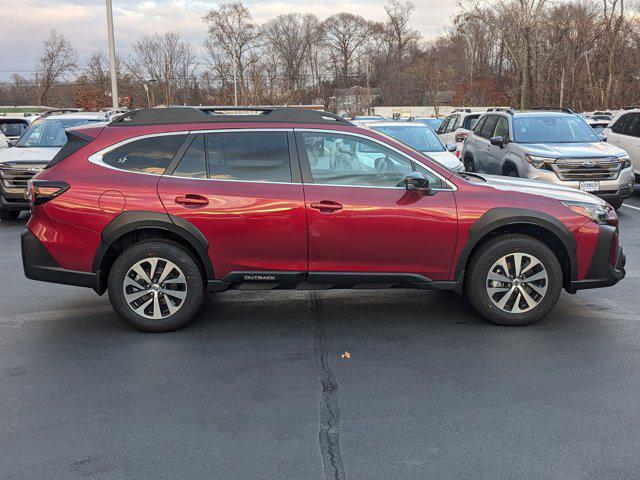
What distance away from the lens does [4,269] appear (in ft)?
24.7

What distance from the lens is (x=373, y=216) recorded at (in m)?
5.07

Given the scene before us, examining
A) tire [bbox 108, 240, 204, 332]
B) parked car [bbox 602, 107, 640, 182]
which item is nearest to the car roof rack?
tire [bbox 108, 240, 204, 332]

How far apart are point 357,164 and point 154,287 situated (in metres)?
1.96

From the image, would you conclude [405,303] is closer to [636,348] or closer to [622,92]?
[636,348]

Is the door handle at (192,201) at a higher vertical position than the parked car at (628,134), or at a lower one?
lower

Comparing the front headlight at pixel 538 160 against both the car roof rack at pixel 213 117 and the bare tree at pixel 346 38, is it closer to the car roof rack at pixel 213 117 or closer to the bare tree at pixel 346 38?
the car roof rack at pixel 213 117

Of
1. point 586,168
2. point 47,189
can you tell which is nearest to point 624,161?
point 586,168

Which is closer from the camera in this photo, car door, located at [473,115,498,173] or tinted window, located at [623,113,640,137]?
car door, located at [473,115,498,173]

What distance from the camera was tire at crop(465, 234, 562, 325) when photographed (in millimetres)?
5230

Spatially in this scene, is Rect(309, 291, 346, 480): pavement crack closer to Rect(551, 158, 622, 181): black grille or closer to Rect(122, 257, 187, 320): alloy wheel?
Rect(122, 257, 187, 320): alloy wheel

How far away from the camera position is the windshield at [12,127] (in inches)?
717

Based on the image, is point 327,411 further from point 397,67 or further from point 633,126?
point 397,67

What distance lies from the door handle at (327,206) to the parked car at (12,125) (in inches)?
602

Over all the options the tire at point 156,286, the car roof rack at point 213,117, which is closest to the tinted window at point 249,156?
the car roof rack at point 213,117
